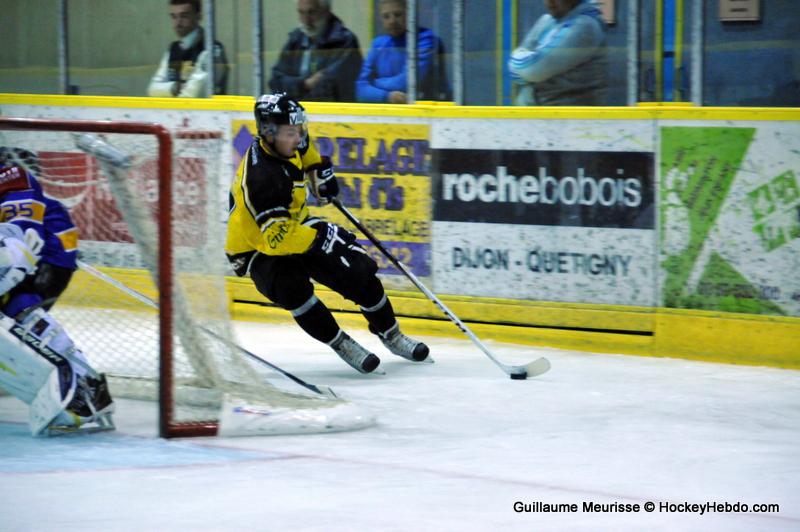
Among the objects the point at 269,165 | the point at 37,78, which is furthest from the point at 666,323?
the point at 37,78

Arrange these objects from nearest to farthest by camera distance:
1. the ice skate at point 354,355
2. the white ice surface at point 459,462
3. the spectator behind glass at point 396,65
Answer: the white ice surface at point 459,462, the ice skate at point 354,355, the spectator behind glass at point 396,65

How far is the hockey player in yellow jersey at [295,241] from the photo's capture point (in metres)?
5.14

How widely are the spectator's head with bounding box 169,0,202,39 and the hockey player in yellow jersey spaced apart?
1.88 meters

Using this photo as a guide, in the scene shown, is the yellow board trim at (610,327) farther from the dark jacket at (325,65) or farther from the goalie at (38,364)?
the goalie at (38,364)

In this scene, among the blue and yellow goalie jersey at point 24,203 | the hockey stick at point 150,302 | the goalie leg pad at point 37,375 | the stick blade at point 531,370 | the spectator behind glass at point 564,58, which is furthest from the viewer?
the spectator behind glass at point 564,58

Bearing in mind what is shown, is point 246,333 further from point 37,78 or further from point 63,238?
point 37,78

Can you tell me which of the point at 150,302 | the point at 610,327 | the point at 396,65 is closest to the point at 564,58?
the point at 396,65

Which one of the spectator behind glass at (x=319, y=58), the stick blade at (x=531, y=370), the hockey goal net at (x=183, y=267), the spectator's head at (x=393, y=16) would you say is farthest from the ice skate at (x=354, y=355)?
the spectator's head at (x=393, y=16)

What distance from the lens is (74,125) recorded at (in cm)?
423

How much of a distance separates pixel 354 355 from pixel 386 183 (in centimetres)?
126

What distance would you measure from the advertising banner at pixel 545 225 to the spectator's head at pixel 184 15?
Answer: 1810mm

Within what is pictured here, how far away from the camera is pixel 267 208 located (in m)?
5.11

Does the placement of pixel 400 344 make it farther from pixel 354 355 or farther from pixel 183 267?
pixel 183 267

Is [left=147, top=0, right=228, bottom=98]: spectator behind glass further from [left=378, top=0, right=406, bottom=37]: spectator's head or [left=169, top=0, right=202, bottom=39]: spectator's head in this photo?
[left=378, top=0, right=406, bottom=37]: spectator's head
